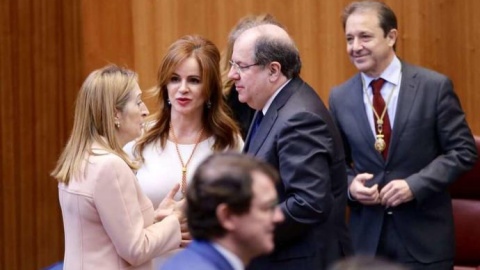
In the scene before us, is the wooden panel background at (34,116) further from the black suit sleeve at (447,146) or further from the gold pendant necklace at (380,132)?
the black suit sleeve at (447,146)

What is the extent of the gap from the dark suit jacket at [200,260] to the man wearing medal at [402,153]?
7.59 feet

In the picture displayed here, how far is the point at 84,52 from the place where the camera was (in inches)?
249

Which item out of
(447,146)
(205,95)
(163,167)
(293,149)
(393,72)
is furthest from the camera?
(393,72)

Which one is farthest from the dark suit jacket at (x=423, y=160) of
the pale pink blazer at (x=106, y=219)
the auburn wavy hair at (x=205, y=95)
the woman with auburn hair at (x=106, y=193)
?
the pale pink blazer at (x=106, y=219)

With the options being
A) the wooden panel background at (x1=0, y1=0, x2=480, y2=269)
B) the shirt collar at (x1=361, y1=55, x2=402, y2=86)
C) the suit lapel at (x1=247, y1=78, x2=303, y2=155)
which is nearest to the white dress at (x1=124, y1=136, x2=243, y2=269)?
the suit lapel at (x1=247, y1=78, x2=303, y2=155)

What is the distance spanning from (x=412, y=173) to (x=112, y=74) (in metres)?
1.65

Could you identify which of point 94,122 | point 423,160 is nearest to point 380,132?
point 423,160

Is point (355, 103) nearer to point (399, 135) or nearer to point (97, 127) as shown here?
point (399, 135)

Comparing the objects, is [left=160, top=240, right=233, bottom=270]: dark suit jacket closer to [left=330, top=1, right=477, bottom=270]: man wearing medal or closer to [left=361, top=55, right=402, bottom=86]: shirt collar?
[left=330, top=1, right=477, bottom=270]: man wearing medal

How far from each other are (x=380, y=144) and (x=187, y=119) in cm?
96

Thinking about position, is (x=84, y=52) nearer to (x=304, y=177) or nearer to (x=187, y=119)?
(x=187, y=119)

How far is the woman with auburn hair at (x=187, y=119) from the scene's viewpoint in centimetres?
478

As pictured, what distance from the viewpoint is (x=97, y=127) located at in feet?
13.5

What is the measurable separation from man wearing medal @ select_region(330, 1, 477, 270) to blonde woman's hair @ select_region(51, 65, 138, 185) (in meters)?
1.33
